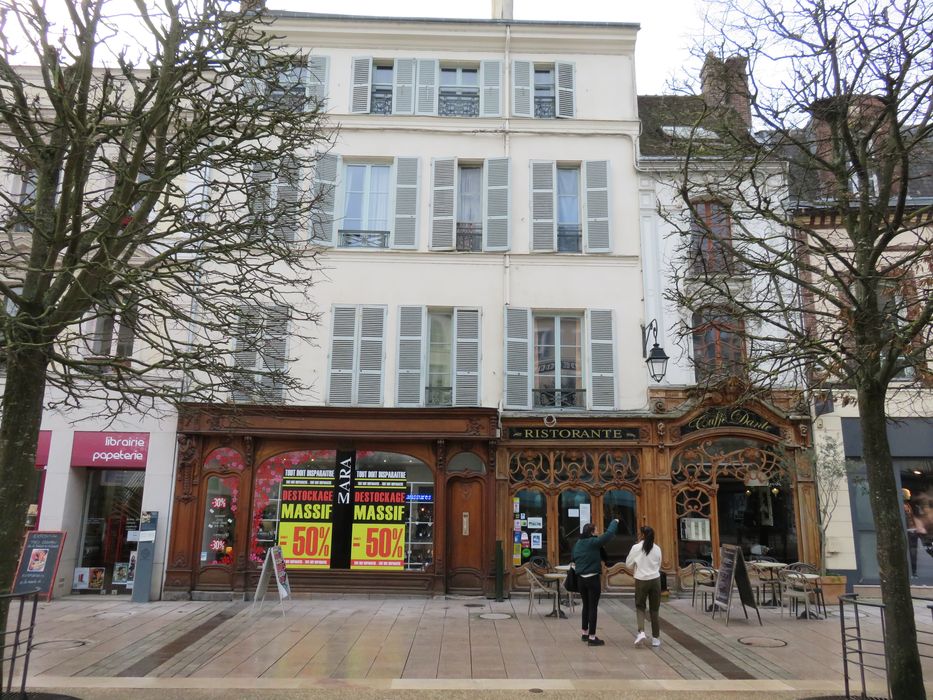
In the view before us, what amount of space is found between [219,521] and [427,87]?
9.85 meters

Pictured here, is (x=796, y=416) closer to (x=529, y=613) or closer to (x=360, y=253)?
(x=529, y=613)

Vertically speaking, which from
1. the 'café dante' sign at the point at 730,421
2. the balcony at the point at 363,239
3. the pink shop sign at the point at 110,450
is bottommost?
the pink shop sign at the point at 110,450

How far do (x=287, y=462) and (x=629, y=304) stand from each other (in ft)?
24.1

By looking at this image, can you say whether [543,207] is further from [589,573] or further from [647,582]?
[647,582]

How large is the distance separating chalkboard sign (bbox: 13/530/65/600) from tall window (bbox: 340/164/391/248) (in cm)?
754

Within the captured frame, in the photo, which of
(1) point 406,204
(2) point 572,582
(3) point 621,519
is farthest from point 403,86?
(2) point 572,582

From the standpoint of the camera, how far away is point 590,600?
8516 millimetres

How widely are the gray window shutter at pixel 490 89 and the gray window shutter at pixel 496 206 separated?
1197mm

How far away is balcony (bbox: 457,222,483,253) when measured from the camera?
548 inches

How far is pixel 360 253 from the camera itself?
13672 millimetres

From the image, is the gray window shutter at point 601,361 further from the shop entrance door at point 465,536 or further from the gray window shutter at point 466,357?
the shop entrance door at point 465,536

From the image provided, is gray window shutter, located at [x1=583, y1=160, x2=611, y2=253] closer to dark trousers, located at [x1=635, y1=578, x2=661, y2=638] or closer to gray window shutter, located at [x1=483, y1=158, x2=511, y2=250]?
gray window shutter, located at [x1=483, y1=158, x2=511, y2=250]

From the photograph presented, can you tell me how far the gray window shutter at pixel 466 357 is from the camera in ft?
42.9

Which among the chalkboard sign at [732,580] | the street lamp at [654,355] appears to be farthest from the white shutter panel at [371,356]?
the chalkboard sign at [732,580]
